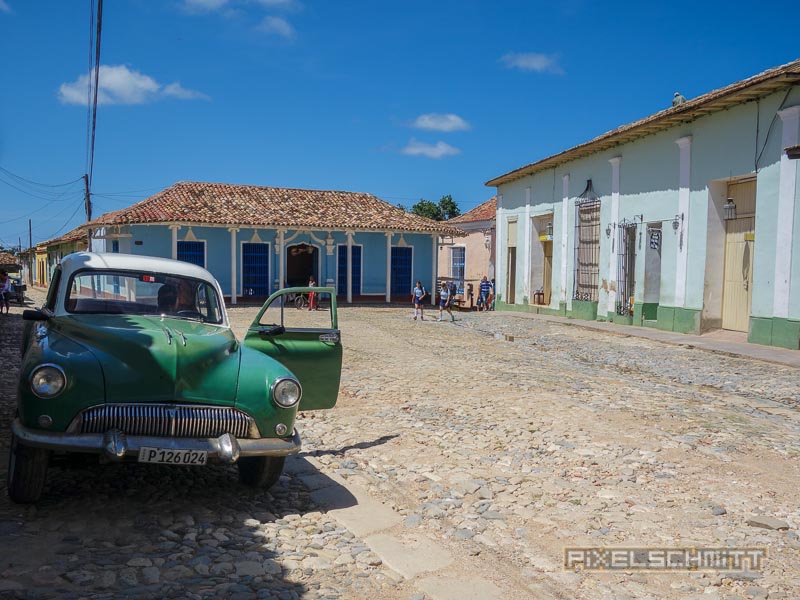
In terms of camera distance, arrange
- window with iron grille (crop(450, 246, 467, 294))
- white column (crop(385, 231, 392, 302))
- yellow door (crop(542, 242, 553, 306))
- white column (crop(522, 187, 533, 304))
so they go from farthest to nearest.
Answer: window with iron grille (crop(450, 246, 467, 294)) → white column (crop(385, 231, 392, 302)) → white column (crop(522, 187, 533, 304)) → yellow door (crop(542, 242, 553, 306))

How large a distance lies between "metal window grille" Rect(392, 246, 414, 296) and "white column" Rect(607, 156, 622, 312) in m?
10.8

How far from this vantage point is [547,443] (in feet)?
→ 20.5

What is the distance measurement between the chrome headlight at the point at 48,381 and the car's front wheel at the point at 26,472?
0.35 meters

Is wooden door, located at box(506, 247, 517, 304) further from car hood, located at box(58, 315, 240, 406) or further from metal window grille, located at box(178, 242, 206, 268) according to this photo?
car hood, located at box(58, 315, 240, 406)

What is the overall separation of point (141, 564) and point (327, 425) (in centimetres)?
349

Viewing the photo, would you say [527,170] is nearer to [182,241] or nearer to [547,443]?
[182,241]

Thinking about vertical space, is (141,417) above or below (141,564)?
above

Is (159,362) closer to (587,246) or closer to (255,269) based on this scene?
(587,246)

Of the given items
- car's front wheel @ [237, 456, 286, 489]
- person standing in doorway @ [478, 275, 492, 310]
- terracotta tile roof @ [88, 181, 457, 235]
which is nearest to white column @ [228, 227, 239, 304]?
terracotta tile roof @ [88, 181, 457, 235]

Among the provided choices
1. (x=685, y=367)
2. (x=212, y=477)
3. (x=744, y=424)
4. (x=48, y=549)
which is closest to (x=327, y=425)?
(x=212, y=477)

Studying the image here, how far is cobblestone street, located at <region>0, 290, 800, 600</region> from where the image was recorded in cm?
353

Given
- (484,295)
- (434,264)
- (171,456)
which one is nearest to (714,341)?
(484,295)

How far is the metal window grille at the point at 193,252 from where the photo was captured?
25609 millimetres

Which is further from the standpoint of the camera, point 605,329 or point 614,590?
point 605,329
